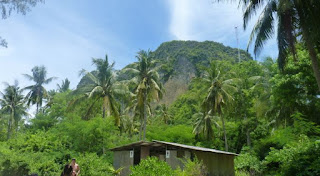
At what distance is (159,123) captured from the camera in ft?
137

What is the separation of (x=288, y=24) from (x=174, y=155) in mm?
9179

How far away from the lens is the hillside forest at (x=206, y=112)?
11.7 meters

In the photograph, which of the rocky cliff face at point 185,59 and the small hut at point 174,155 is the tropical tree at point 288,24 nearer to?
the small hut at point 174,155

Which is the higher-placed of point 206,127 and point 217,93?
point 217,93

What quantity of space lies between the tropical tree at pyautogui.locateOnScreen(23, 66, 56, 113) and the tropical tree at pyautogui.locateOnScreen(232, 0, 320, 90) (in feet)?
104

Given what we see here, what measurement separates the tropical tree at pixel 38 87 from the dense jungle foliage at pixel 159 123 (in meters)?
0.13

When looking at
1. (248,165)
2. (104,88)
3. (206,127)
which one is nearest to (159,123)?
(206,127)

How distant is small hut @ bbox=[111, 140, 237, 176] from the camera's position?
1572 cm

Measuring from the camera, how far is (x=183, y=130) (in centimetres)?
3512

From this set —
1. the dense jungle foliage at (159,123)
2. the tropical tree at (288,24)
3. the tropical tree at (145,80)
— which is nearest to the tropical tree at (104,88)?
the dense jungle foliage at (159,123)

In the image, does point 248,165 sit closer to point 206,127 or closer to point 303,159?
point 206,127

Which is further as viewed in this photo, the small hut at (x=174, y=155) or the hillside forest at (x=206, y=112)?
the small hut at (x=174, y=155)

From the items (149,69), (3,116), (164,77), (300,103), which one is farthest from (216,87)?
(164,77)

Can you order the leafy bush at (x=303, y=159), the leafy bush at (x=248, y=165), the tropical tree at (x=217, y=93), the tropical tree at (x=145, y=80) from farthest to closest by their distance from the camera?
the tropical tree at (x=217, y=93) → the tropical tree at (x=145, y=80) → the leafy bush at (x=248, y=165) → the leafy bush at (x=303, y=159)
